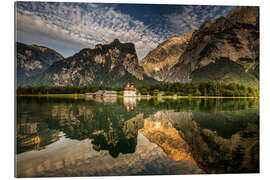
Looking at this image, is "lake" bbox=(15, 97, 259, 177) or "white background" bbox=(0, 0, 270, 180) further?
"white background" bbox=(0, 0, 270, 180)

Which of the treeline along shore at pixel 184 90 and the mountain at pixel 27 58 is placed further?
the treeline along shore at pixel 184 90

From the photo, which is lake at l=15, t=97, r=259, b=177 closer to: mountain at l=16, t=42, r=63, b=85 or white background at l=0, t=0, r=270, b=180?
white background at l=0, t=0, r=270, b=180

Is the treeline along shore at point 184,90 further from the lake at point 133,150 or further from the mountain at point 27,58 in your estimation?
the lake at point 133,150

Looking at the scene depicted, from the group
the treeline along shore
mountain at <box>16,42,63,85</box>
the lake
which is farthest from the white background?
the treeline along shore

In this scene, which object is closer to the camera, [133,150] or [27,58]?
[133,150]

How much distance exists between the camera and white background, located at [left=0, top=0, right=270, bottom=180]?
163 inches

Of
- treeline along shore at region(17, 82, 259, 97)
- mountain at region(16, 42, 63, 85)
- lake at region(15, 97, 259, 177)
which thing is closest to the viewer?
lake at region(15, 97, 259, 177)
